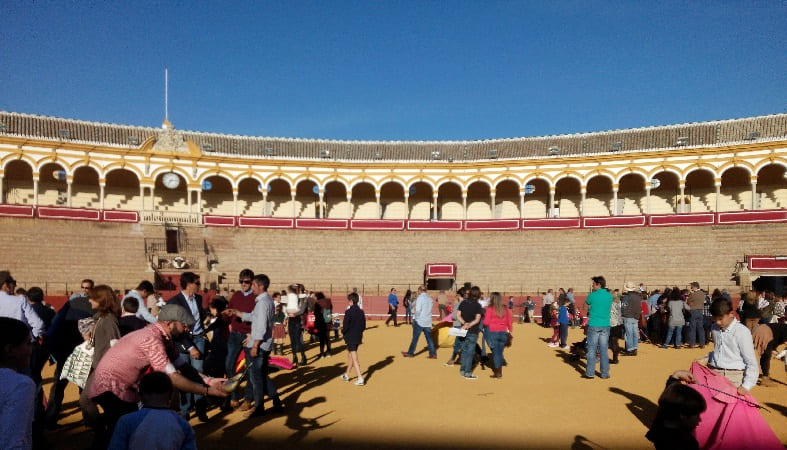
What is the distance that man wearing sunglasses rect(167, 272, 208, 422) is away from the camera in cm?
729

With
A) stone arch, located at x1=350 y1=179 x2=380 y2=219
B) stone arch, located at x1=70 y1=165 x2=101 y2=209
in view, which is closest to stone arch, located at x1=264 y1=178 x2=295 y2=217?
stone arch, located at x1=350 y1=179 x2=380 y2=219

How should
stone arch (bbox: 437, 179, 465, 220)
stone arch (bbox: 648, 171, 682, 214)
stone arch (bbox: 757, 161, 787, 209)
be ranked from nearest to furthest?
stone arch (bbox: 757, 161, 787, 209), stone arch (bbox: 648, 171, 682, 214), stone arch (bbox: 437, 179, 465, 220)

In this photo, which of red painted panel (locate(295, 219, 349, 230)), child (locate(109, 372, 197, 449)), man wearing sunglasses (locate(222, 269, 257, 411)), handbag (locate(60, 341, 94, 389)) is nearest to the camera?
child (locate(109, 372, 197, 449))

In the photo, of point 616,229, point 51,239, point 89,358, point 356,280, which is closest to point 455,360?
point 89,358

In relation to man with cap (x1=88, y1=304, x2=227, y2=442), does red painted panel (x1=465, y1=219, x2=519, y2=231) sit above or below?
above

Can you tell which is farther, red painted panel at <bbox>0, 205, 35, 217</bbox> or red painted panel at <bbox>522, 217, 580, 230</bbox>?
red painted panel at <bbox>522, 217, 580, 230</bbox>

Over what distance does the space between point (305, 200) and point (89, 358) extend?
37.1 m

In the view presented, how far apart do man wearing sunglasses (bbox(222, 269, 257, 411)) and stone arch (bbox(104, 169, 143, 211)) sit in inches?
1320

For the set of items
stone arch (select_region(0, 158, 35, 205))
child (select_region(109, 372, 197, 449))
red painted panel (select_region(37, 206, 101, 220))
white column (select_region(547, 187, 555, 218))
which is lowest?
child (select_region(109, 372, 197, 449))

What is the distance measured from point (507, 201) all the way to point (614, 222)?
9.91m

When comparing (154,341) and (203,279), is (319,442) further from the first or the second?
(203,279)

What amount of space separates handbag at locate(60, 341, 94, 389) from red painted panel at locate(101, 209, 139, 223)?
29.7 meters

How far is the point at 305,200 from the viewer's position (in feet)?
139

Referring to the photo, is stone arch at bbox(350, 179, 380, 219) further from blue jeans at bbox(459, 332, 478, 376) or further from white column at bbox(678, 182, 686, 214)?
blue jeans at bbox(459, 332, 478, 376)
